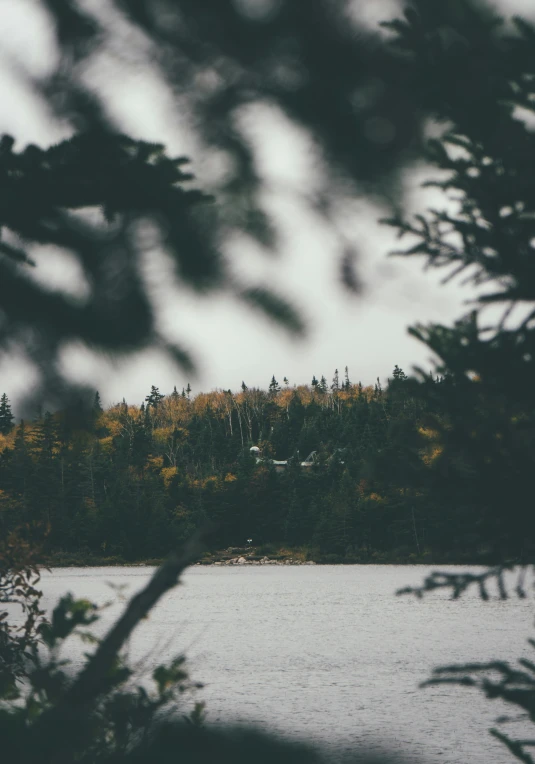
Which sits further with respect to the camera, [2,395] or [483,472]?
[483,472]

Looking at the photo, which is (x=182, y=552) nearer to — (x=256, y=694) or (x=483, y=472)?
(x=483, y=472)

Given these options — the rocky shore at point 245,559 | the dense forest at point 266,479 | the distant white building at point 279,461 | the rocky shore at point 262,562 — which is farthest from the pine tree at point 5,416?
the rocky shore at point 262,562

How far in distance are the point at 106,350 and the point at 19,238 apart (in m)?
0.28

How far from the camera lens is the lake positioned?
16500 millimetres

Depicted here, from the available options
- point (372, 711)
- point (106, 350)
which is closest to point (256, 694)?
point (372, 711)

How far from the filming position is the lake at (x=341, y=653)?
650 inches

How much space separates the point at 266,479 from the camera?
67.0 metres

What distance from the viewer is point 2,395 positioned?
1.39 metres

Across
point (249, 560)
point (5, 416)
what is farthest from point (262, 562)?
point (5, 416)

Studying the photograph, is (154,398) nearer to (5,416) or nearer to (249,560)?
(5,416)

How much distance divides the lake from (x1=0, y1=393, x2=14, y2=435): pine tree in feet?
2.92

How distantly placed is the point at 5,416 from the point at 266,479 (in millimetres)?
66069

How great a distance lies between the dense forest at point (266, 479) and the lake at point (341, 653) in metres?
0.51

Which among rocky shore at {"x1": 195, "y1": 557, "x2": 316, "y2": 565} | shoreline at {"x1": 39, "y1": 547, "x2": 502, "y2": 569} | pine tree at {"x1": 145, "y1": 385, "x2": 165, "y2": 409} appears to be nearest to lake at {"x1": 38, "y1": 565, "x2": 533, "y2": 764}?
pine tree at {"x1": 145, "y1": 385, "x2": 165, "y2": 409}
